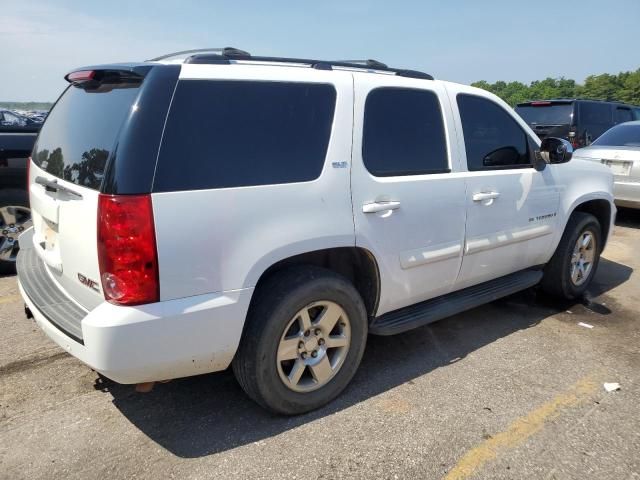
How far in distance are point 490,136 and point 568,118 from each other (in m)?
8.64

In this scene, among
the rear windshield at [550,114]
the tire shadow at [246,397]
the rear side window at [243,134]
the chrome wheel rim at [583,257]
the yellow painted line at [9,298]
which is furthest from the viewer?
the rear windshield at [550,114]

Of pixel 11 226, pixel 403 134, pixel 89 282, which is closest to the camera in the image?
pixel 89 282

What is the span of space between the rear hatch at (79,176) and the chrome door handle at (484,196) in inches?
88.0

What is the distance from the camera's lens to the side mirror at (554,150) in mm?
3961

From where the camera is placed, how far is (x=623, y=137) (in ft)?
26.6

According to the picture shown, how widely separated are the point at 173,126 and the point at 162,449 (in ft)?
5.20

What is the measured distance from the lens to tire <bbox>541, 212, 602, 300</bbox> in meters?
4.43

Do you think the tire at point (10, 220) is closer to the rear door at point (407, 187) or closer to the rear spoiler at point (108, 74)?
the rear spoiler at point (108, 74)

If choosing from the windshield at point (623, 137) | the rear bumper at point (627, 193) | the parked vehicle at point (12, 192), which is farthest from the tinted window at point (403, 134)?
the windshield at point (623, 137)

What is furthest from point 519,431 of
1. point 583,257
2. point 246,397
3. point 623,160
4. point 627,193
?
point 623,160

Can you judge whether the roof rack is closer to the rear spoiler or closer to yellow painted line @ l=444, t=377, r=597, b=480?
the rear spoiler

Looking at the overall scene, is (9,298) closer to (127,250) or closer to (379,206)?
(127,250)

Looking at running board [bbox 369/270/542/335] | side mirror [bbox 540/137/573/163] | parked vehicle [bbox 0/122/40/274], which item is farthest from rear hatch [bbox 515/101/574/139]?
parked vehicle [bbox 0/122/40/274]

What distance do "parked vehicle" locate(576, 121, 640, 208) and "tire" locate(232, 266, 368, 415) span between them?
5758 mm
